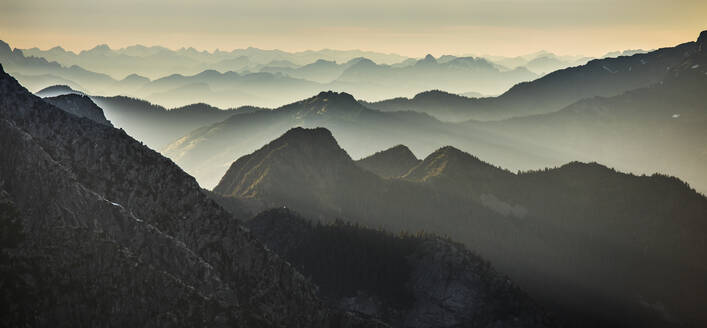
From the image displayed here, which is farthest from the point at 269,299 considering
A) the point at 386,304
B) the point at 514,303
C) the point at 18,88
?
the point at 514,303

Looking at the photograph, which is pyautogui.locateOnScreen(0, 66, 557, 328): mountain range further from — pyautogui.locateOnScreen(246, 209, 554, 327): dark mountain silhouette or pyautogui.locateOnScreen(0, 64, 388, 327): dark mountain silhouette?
pyautogui.locateOnScreen(246, 209, 554, 327): dark mountain silhouette

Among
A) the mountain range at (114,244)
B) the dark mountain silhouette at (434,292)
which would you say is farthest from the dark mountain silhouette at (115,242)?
the dark mountain silhouette at (434,292)

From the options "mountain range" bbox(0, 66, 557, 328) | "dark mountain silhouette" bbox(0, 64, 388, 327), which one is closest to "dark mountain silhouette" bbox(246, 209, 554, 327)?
"mountain range" bbox(0, 66, 557, 328)

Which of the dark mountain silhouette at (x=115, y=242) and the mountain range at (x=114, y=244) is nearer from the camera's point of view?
the mountain range at (x=114, y=244)

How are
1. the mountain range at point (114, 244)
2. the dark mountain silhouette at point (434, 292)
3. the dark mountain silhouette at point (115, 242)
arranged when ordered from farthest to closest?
the dark mountain silhouette at point (434, 292) < the dark mountain silhouette at point (115, 242) < the mountain range at point (114, 244)

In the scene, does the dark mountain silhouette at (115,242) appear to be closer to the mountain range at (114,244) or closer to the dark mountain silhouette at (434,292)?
the mountain range at (114,244)

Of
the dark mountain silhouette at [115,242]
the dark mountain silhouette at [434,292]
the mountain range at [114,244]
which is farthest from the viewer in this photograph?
the dark mountain silhouette at [434,292]

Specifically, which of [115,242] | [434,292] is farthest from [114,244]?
[434,292]

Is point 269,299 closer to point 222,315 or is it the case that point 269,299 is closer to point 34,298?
point 222,315

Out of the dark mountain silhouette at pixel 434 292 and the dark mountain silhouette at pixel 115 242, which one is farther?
the dark mountain silhouette at pixel 434 292
